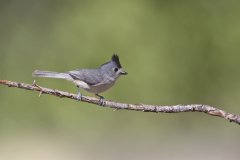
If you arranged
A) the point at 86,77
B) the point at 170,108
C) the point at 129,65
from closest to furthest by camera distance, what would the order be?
1. the point at 170,108
2. the point at 86,77
3. the point at 129,65

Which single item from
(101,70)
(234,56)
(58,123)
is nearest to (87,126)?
(58,123)

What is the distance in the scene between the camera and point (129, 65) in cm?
921

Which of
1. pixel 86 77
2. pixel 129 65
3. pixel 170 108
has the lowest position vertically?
pixel 170 108

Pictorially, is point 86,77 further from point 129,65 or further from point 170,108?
point 129,65

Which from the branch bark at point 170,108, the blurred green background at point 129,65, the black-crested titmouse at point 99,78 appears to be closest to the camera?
the branch bark at point 170,108

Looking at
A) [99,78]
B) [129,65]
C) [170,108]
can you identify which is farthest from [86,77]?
[129,65]

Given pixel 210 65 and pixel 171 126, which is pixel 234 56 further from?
pixel 171 126

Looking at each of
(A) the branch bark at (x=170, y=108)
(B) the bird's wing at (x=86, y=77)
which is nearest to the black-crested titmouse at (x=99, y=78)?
(B) the bird's wing at (x=86, y=77)

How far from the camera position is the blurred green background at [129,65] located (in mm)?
9234

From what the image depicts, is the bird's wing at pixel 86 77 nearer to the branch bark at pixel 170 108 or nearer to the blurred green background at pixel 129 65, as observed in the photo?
the branch bark at pixel 170 108

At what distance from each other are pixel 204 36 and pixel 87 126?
2.32 meters

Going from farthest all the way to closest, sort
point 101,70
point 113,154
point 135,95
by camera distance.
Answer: point 135,95, point 113,154, point 101,70

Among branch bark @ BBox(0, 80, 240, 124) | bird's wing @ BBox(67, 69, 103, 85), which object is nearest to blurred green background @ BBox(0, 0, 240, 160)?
bird's wing @ BBox(67, 69, 103, 85)

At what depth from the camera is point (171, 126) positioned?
385 inches
